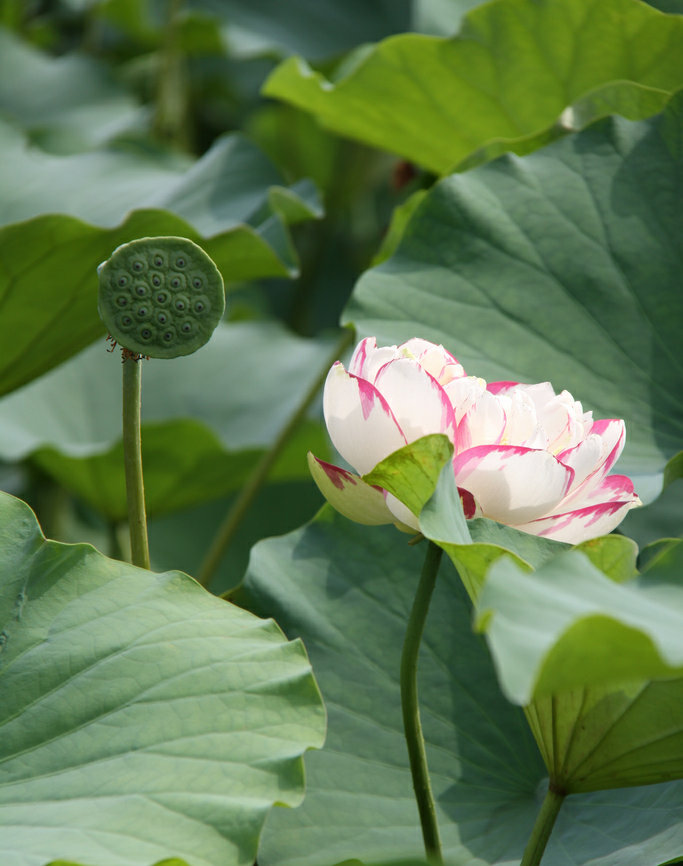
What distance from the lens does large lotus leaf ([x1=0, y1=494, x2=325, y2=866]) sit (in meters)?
0.54

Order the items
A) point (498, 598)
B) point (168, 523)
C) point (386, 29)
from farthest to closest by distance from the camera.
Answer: point (386, 29)
point (168, 523)
point (498, 598)

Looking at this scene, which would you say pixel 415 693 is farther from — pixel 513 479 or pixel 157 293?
pixel 157 293

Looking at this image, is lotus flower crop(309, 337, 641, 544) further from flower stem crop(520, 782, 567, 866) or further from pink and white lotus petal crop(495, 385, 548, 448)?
flower stem crop(520, 782, 567, 866)

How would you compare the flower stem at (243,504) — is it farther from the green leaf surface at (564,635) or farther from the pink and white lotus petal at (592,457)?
the green leaf surface at (564,635)

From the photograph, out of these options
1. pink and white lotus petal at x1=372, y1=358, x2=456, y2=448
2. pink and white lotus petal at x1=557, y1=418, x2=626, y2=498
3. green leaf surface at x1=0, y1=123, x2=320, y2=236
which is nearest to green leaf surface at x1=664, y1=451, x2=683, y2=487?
pink and white lotus petal at x1=557, y1=418, x2=626, y2=498

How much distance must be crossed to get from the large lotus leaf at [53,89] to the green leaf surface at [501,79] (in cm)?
85

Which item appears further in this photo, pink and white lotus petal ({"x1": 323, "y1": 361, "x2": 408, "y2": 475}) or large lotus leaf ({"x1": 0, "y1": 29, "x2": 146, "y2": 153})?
large lotus leaf ({"x1": 0, "y1": 29, "x2": 146, "y2": 153})

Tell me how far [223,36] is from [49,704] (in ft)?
5.21

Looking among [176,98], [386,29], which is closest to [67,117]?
[176,98]

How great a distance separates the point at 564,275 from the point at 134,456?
49 cm

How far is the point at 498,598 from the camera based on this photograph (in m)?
0.40

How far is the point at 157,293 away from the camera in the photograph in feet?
1.87

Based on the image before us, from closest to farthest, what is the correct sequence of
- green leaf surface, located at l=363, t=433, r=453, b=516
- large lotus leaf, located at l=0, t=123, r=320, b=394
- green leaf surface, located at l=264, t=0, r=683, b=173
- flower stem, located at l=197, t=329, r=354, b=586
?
1. green leaf surface, located at l=363, t=433, r=453, b=516
2. large lotus leaf, located at l=0, t=123, r=320, b=394
3. green leaf surface, located at l=264, t=0, r=683, b=173
4. flower stem, located at l=197, t=329, r=354, b=586

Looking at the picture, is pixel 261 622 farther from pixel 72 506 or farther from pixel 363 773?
pixel 72 506
